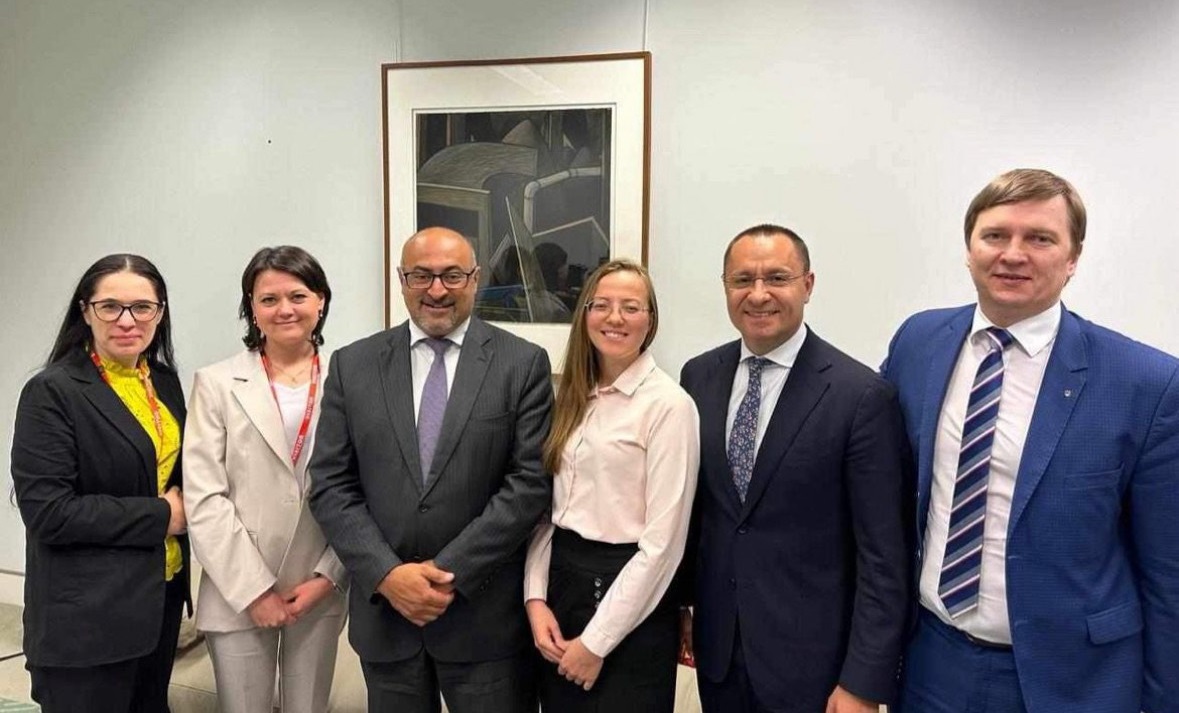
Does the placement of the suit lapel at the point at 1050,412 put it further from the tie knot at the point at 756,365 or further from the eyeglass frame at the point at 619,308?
the eyeglass frame at the point at 619,308

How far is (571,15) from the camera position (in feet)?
9.15

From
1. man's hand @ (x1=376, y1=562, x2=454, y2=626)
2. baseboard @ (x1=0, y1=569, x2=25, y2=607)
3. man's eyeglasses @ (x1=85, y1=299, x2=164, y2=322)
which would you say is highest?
man's eyeglasses @ (x1=85, y1=299, x2=164, y2=322)

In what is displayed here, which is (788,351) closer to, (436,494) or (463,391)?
(463,391)

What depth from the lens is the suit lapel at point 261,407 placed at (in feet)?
6.68

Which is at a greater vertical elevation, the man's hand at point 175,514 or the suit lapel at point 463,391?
the suit lapel at point 463,391

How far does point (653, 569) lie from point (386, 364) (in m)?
0.82

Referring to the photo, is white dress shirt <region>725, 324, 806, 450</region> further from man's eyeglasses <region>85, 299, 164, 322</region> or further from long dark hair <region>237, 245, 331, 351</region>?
man's eyeglasses <region>85, 299, 164, 322</region>

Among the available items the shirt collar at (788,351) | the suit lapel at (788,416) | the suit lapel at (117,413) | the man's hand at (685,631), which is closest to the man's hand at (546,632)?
the man's hand at (685,631)

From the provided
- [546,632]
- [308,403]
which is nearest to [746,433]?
[546,632]

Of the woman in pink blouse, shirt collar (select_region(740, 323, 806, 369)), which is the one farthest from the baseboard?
shirt collar (select_region(740, 323, 806, 369))

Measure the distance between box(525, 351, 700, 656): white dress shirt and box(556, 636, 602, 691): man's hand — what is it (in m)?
0.02

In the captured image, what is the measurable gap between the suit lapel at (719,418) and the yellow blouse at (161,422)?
1.41 m

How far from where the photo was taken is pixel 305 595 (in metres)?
→ 2.05

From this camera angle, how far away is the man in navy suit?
1640 mm
